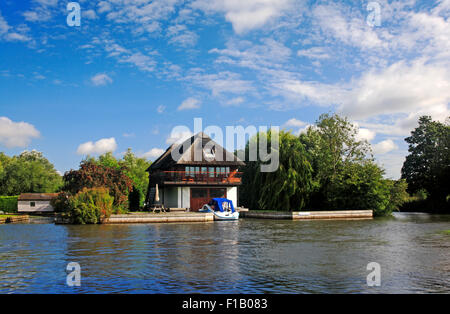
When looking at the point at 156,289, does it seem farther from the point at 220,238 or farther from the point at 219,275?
the point at 220,238

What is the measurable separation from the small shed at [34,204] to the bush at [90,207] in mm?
22214

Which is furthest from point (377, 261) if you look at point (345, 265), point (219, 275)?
point (219, 275)

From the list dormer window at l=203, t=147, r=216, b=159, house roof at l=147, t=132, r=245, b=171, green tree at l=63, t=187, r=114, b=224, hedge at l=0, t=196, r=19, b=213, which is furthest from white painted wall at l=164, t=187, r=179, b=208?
hedge at l=0, t=196, r=19, b=213

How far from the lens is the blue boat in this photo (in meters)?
43.9

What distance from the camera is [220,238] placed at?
2625cm

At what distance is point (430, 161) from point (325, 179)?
2636cm

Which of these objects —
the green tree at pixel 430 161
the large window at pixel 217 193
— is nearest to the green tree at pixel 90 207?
the large window at pixel 217 193

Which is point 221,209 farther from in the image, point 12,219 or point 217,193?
point 12,219

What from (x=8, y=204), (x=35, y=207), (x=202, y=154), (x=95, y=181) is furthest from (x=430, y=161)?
(x=8, y=204)

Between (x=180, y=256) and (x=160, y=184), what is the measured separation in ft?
111

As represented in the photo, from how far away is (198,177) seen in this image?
50.8 m

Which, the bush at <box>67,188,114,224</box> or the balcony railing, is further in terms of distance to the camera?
the balcony railing

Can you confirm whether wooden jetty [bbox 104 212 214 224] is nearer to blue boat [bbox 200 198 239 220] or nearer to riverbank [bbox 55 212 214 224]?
riverbank [bbox 55 212 214 224]

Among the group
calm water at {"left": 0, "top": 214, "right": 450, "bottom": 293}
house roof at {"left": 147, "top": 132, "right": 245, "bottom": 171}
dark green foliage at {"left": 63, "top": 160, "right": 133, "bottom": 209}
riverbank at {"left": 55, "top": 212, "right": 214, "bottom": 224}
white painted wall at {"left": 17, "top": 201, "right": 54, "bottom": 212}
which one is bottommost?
calm water at {"left": 0, "top": 214, "right": 450, "bottom": 293}
